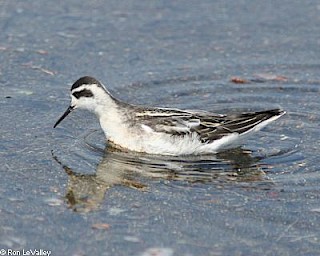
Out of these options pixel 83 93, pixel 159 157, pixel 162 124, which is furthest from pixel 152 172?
pixel 83 93

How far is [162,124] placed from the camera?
35.0 ft

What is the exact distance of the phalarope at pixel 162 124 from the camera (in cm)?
1065

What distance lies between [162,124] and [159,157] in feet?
1.28

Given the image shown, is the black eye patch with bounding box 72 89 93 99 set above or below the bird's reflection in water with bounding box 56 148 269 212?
above

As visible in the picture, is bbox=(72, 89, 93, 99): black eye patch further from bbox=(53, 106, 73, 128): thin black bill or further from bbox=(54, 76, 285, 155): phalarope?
bbox=(53, 106, 73, 128): thin black bill

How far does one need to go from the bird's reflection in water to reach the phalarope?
132mm

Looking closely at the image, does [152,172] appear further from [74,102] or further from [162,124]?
[74,102]

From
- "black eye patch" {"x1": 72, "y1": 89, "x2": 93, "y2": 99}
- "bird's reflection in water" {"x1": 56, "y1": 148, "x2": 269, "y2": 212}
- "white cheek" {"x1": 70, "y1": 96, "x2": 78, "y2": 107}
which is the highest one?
"black eye patch" {"x1": 72, "y1": 89, "x2": 93, "y2": 99}

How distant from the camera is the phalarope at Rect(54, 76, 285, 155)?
34.9 feet

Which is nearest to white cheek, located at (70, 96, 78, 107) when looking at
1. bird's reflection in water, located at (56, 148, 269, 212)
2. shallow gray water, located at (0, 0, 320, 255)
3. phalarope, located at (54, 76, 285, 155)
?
phalarope, located at (54, 76, 285, 155)

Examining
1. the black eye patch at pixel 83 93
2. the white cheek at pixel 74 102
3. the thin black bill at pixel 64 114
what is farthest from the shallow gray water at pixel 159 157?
the black eye patch at pixel 83 93

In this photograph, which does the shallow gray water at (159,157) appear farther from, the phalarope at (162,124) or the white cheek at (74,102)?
the white cheek at (74,102)

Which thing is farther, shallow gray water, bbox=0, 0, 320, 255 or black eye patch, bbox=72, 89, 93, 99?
black eye patch, bbox=72, 89, 93, 99

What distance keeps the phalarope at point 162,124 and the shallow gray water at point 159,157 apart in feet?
0.55
